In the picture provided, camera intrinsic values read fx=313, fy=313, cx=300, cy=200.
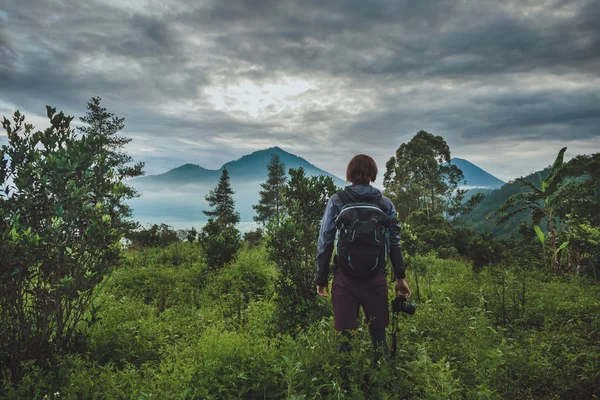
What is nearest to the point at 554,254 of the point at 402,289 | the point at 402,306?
the point at 402,289

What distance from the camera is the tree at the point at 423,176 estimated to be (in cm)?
3094

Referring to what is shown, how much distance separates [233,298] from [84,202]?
4.10 m

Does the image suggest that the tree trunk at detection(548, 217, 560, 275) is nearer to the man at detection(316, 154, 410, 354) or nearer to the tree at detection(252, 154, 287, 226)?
the man at detection(316, 154, 410, 354)

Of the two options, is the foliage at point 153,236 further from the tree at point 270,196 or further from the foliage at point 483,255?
the tree at point 270,196

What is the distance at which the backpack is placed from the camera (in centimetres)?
324

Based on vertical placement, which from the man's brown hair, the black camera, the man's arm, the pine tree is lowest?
the black camera

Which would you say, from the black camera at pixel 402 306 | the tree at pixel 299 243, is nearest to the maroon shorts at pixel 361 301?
the black camera at pixel 402 306

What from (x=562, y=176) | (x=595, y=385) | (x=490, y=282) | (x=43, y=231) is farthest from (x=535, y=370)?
(x=562, y=176)

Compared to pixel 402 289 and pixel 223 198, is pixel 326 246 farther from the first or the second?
pixel 223 198

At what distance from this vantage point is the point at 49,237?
12.2ft

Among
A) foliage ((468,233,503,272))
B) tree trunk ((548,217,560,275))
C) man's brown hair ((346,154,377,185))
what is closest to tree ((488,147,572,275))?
tree trunk ((548,217,560,275))

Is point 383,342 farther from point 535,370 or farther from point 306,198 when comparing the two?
point 306,198

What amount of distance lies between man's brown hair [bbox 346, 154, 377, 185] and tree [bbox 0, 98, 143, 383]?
3.14 metres

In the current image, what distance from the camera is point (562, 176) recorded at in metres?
12.4
